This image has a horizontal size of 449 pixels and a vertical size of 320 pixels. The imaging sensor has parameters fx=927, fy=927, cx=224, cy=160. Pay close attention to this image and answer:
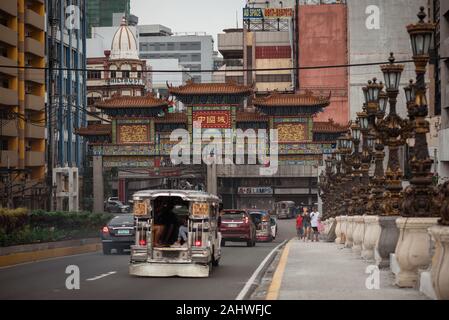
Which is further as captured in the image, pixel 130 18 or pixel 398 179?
pixel 130 18

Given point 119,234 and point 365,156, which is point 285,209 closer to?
point 365,156

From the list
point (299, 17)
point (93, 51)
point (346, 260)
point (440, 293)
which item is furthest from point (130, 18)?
point (440, 293)

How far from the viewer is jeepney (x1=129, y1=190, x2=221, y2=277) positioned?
1970 centimetres

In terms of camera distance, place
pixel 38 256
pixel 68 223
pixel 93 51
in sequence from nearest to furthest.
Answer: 1. pixel 38 256
2. pixel 68 223
3. pixel 93 51

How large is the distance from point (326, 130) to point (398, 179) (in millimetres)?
46747

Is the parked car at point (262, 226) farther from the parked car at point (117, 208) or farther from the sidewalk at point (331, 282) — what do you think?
the parked car at point (117, 208)

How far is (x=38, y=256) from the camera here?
31.2m

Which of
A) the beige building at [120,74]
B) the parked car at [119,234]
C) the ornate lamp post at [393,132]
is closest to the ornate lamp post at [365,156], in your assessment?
the parked car at [119,234]

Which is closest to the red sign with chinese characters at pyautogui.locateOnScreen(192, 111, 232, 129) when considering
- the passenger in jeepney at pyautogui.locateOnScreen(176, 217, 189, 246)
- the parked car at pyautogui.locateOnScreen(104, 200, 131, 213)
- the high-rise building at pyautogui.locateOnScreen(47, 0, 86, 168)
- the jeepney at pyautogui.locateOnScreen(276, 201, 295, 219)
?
the high-rise building at pyautogui.locateOnScreen(47, 0, 86, 168)

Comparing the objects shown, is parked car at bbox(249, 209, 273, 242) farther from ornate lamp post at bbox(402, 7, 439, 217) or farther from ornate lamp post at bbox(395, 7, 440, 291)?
ornate lamp post at bbox(402, 7, 439, 217)

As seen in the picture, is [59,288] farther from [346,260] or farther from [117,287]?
[346,260]

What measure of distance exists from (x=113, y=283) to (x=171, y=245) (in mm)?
2455

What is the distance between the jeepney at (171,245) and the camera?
64.6ft

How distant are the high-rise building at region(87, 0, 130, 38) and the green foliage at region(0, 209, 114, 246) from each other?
118268 mm
